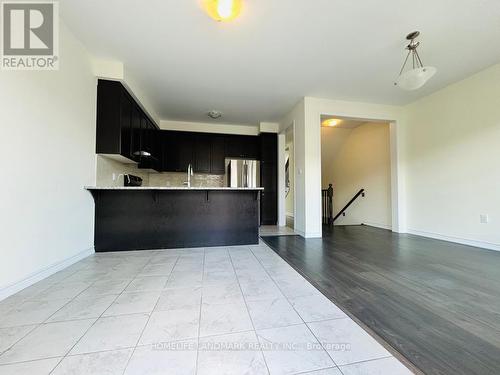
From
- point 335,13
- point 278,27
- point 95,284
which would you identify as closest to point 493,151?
point 335,13

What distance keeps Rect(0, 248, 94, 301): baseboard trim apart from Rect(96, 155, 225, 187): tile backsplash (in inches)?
40.7

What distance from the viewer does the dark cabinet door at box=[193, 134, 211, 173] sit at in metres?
5.41

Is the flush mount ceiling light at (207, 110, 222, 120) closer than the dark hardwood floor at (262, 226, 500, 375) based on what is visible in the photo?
No

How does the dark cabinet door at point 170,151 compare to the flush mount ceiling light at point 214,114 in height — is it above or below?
below

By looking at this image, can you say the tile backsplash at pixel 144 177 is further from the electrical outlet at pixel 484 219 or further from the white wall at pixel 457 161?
the electrical outlet at pixel 484 219

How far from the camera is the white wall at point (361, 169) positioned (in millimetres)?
4922

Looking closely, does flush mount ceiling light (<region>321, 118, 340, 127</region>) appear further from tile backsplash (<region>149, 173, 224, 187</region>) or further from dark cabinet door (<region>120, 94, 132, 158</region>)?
dark cabinet door (<region>120, 94, 132, 158</region>)

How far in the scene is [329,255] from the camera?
2787 mm

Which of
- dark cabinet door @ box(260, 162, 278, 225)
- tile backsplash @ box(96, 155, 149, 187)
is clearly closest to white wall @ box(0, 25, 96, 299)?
tile backsplash @ box(96, 155, 149, 187)

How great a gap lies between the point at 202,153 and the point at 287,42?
3.51 metres

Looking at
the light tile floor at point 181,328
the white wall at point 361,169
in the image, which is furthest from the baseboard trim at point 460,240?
the light tile floor at point 181,328

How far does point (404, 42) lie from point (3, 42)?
159 inches

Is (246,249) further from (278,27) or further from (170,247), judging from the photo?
(278,27)

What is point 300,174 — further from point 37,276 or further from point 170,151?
point 37,276
